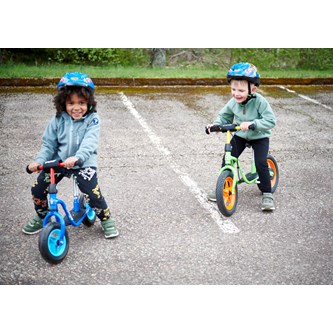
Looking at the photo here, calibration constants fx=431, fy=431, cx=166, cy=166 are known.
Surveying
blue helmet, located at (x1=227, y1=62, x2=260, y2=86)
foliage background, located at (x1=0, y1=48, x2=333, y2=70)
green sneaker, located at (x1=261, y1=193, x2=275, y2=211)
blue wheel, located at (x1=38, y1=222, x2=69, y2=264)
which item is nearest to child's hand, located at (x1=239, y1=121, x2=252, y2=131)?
blue helmet, located at (x1=227, y1=62, x2=260, y2=86)

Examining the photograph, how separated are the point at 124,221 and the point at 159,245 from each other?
0.55m

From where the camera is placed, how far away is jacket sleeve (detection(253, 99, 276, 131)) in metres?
4.02

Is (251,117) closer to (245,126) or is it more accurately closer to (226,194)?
(245,126)

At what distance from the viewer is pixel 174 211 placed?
4.29m

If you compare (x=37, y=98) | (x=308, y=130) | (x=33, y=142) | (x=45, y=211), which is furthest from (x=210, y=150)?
(x=37, y=98)

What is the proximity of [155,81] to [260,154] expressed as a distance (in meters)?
5.85

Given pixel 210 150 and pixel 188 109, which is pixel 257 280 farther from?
pixel 188 109

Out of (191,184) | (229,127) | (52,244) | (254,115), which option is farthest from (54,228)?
(254,115)

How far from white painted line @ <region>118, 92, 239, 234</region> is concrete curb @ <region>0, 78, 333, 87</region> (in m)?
2.17

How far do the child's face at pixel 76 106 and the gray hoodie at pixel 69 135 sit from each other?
49 mm

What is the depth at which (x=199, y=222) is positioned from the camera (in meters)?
4.08

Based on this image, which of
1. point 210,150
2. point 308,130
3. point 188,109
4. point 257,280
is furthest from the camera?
point 188,109

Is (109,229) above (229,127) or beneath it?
beneath

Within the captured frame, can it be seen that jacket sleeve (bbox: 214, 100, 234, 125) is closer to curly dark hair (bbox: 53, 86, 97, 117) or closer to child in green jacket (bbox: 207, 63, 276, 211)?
child in green jacket (bbox: 207, 63, 276, 211)
